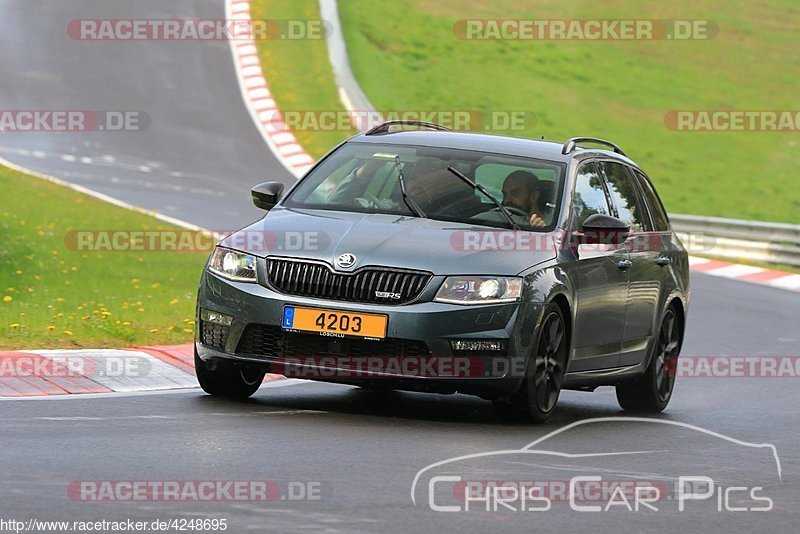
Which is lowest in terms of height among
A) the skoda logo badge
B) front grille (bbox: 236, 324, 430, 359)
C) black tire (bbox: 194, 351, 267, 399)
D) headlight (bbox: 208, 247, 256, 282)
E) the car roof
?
black tire (bbox: 194, 351, 267, 399)

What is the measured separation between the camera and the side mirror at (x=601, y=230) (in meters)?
10.6

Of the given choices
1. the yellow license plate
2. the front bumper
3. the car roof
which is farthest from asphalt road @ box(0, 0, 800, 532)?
the car roof

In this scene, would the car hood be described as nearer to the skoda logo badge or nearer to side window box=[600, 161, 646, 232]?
the skoda logo badge

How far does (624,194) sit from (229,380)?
328cm

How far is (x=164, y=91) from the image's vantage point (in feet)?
114

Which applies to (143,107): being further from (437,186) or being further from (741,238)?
(437,186)

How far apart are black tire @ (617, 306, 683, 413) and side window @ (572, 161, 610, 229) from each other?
3.99 ft

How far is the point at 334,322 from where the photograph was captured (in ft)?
31.2

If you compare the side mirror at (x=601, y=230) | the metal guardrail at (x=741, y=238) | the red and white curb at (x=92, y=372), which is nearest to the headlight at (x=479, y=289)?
the side mirror at (x=601, y=230)

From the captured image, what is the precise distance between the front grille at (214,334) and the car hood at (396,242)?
18.7 inches

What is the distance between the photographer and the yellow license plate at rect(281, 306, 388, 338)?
31.1ft

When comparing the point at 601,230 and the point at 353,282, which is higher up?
the point at 601,230

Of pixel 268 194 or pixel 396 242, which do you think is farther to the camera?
pixel 268 194

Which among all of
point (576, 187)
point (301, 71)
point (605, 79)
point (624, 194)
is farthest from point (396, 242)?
point (605, 79)
